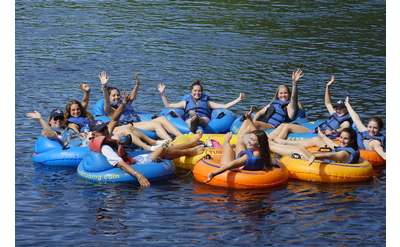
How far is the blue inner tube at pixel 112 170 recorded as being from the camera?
12.8 metres

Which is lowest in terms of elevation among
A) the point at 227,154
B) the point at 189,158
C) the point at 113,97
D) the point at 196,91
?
the point at 189,158

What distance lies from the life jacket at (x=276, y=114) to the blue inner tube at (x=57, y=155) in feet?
11.4

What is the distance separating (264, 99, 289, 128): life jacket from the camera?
49.9ft

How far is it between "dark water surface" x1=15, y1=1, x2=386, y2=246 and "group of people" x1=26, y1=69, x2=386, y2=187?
0.49 metres

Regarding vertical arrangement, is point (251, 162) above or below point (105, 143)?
below

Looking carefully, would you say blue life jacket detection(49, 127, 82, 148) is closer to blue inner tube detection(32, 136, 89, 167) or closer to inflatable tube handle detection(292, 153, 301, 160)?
blue inner tube detection(32, 136, 89, 167)

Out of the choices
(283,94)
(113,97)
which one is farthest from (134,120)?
(283,94)

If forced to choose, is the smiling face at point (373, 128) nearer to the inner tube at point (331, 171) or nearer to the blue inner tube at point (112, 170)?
Result: the inner tube at point (331, 171)

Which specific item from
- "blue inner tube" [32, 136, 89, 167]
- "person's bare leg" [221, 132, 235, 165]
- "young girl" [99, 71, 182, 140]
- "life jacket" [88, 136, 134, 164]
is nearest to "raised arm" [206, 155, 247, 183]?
"person's bare leg" [221, 132, 235, 165]

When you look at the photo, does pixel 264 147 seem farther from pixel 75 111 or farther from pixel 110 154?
pixel 75 111

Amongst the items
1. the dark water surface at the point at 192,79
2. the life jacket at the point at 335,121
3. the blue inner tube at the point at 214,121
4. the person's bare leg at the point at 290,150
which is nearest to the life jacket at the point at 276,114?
the blue inner tube at the point at 214,121

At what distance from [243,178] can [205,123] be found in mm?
2773

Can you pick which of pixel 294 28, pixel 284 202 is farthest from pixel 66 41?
pixel 284 202

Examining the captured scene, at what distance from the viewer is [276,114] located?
1524 cm
